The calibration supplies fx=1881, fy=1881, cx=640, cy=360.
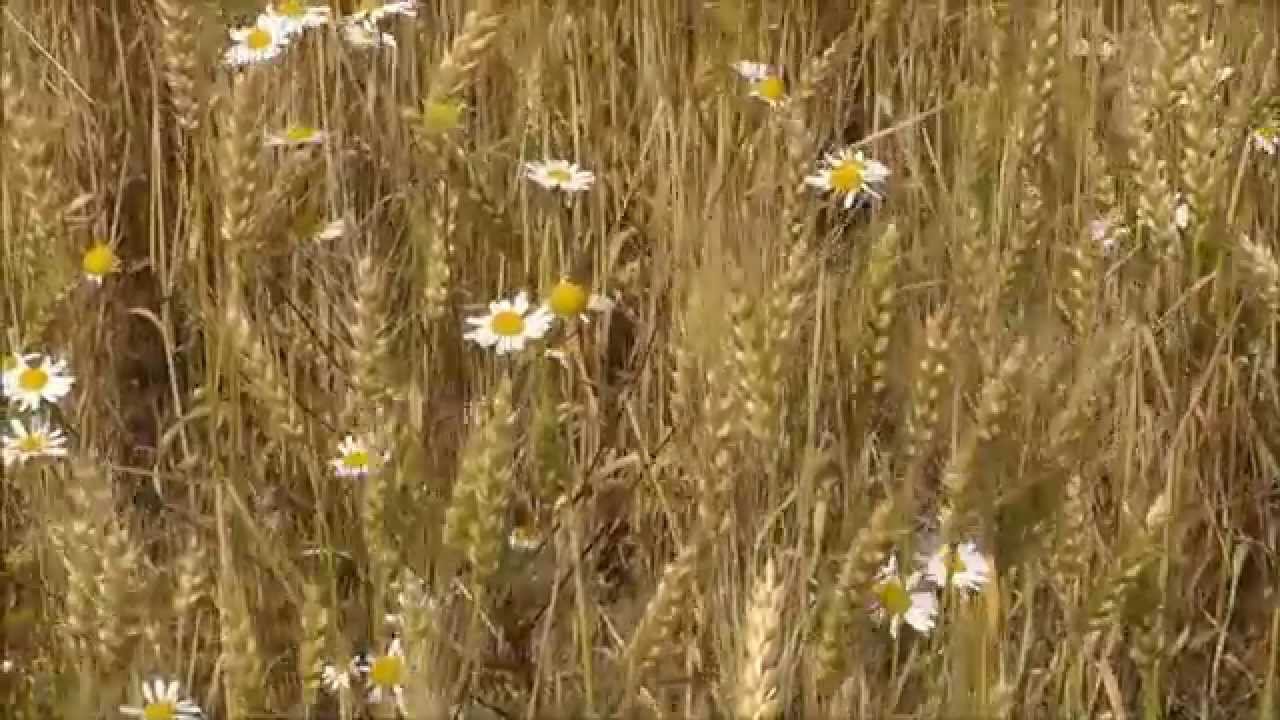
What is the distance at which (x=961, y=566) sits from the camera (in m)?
0.98

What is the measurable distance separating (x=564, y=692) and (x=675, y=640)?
0.08 metres

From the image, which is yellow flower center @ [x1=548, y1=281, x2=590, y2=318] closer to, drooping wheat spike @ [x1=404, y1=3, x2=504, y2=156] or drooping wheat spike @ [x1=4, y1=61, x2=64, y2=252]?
drooping wheat spike @ [x1=404, y1=3, x2=504, y2=156]

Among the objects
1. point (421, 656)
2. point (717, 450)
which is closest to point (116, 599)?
point (421, 656)

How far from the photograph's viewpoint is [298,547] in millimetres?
1087

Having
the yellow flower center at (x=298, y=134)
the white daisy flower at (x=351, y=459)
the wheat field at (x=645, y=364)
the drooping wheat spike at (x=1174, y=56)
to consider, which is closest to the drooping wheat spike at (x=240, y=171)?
the wheat field at (x=645, y=364)

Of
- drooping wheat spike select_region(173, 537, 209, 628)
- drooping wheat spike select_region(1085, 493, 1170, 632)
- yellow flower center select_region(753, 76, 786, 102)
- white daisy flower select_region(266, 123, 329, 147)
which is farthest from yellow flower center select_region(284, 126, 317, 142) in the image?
drooping wheat spike select_region(1085, 493, 1170, 632)

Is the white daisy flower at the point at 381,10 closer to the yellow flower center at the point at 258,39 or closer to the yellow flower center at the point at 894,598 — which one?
the yellow flower center at the point at 258,39

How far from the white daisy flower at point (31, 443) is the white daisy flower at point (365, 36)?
1.46 feet

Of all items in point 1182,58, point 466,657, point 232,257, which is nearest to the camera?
point 466,657

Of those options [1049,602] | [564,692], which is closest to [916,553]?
[1049,602]

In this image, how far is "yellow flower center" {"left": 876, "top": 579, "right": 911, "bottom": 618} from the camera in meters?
1.00

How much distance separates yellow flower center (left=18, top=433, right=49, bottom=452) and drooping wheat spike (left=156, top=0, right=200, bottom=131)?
8.0 inches

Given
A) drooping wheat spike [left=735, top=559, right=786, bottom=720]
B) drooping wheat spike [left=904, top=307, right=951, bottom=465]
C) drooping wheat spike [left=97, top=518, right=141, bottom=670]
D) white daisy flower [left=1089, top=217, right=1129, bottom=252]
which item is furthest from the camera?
white daisy flower [left=1089, top=217, right=1129, bottom=252]

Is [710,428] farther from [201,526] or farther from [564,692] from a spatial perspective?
[201,526]
